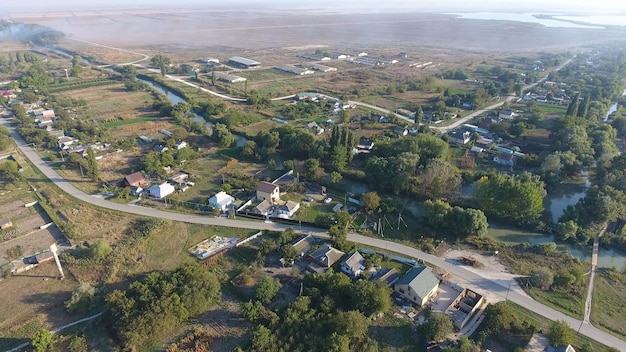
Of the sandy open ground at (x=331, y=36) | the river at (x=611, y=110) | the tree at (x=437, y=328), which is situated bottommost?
the tree at (x=437, y=328)

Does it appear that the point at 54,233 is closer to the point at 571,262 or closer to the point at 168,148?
the point at 168,148

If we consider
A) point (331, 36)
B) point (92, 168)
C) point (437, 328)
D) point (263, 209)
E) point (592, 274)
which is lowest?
point (592, 274)

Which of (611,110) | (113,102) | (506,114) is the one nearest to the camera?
(506,114)

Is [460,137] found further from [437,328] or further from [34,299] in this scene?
[34,299]

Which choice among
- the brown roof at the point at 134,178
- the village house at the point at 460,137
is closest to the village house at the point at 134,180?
the brown roof at the point at 134,178

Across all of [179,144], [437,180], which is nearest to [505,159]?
[437,180]

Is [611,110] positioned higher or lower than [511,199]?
lower

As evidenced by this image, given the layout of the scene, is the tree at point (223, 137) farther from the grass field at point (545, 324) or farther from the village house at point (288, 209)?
the grass field at point (545, 324)
